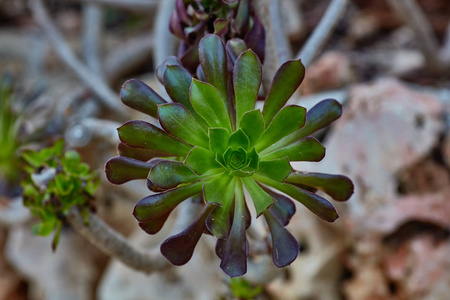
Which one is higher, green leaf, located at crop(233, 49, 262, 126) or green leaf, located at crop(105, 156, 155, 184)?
green leaf, located at crop(233, 49, 262, 126)

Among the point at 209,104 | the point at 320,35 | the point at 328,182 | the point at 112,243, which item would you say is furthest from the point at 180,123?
the point at 320,35

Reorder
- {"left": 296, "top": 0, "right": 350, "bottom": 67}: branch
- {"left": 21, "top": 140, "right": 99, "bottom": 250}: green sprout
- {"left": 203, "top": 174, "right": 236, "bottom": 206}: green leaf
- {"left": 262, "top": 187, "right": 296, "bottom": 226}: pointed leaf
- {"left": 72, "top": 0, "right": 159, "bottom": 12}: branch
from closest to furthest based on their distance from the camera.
A: {"left": 203, "top": 174, "right": 236, "bottom": 206}: green leaf, {"left": 262, "top": 187, "right": 296, "bottom": 226}: pointed leaf, {"left": 21, "top": 140, "right": 99, "bottom": 250}: green sprout, {"left": 296, "top": 0, "right": 350, "bottom": 67}: branch, {"left": 72, "top": 0, "right": 159, "bottom": 12}: branch

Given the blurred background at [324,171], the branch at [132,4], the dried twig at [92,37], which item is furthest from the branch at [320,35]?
the dried twig at [92,37]

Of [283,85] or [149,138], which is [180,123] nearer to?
[149,138]

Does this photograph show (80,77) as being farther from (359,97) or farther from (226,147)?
(226,147)

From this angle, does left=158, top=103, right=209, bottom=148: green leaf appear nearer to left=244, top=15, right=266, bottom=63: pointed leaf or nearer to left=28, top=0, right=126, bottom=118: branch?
left=244, top=15, right=266, bottom=63: pointed leaf

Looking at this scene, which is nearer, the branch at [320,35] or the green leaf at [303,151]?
the green leaf at [303,151]

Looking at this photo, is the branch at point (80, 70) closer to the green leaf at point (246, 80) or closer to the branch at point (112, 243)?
the branch at point (112, 243)

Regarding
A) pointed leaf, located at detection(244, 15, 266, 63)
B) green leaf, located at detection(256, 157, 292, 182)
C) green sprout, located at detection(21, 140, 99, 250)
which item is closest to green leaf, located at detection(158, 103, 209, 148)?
green leaf, located at detection(256, 157, 292, 182)

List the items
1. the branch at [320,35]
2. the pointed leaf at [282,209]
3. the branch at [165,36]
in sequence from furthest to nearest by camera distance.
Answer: the branch at [165,36] < the branch at [320,35] < the pointed leaf at [282,209]
